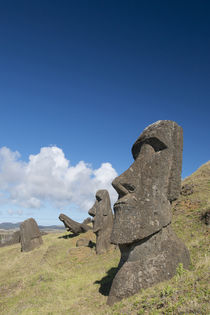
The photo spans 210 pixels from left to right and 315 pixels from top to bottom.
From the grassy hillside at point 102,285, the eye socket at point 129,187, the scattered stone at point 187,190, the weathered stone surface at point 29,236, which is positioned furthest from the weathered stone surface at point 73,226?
the eye socket at point 129,187

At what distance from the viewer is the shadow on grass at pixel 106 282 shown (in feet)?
21.6

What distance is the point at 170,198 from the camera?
6168 millimetres

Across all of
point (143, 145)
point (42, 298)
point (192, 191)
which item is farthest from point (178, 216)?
point (42, 298)

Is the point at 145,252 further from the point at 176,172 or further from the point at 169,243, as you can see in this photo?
the point at 176,172

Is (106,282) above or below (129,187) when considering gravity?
below

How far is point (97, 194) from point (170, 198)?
29.0ft

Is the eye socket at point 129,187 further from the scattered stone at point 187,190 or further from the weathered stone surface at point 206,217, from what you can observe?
the scattered stone at point 187,190

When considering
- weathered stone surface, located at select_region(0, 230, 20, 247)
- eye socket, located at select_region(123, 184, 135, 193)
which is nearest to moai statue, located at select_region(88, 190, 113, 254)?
eye socket, located at select_region(123, 184, 135, 193)

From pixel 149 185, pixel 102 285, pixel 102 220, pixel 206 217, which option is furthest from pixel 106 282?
pixel 102 220

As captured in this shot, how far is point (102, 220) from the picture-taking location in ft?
45.8

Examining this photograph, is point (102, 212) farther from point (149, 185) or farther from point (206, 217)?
point (149, 185)

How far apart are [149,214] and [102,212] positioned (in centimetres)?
877

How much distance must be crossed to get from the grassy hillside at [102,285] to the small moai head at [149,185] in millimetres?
1246

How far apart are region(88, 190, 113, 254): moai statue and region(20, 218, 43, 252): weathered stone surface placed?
6908mm
